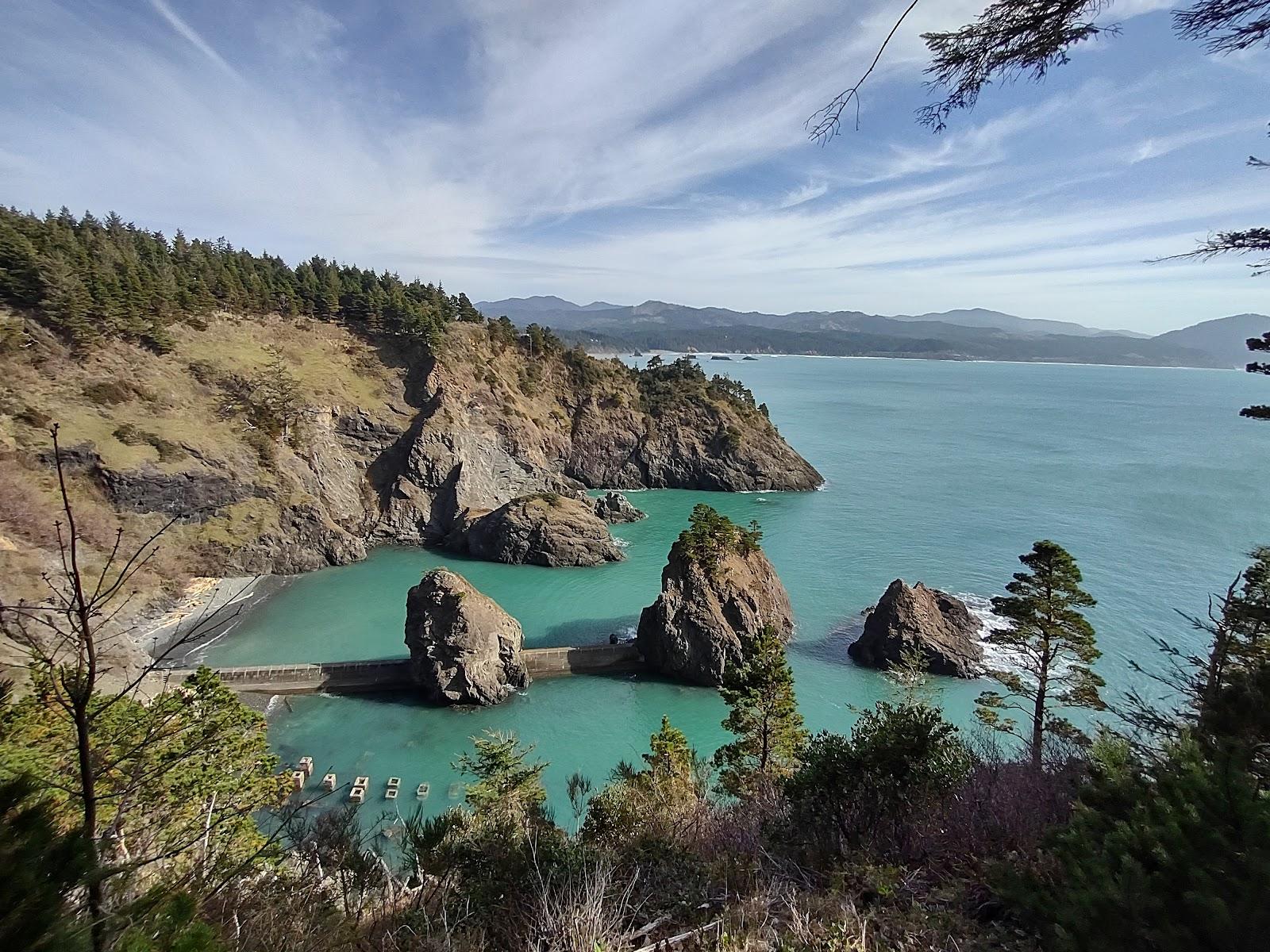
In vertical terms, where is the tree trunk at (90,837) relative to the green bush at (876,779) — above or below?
above

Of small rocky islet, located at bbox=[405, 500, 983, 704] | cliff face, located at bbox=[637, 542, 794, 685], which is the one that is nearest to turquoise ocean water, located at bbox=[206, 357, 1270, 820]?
small rocky islet, located at bbox=[405, 500, 983, 704]

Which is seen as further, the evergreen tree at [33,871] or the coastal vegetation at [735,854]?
the coastal vegetation at [735,854]

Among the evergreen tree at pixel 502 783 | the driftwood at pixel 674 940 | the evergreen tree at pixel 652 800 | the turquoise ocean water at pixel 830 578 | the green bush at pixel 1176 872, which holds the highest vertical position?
the green bush at pixel 1176 872

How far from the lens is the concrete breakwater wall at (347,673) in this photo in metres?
25.0

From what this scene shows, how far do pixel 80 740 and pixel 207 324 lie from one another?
5423 cm

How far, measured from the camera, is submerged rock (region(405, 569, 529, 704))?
24.3 meters

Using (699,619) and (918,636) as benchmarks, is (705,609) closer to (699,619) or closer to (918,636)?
(699,619)

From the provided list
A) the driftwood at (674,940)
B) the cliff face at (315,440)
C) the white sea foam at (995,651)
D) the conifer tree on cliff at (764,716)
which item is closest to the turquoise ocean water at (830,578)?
the white sea foam at (995,651)

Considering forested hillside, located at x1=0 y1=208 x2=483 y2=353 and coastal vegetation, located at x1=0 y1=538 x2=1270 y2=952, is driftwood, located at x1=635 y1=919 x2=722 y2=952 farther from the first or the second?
forested hillside, located at x1=0 y1=208 x2=483 y2=353

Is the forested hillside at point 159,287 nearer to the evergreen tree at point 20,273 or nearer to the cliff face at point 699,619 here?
the evergreen tree at point 20,273

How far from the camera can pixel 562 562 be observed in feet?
133

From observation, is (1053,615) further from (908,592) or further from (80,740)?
(80,740)

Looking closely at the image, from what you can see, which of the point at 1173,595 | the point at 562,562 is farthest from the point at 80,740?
the point at 1173,595

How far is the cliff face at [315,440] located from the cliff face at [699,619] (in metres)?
22.9
